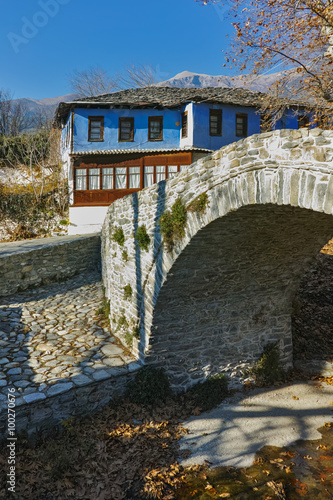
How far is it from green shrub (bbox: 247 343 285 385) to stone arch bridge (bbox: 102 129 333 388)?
0.18 metres

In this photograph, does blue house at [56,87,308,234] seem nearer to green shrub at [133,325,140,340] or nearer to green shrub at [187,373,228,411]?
green shrub at [133,325,140,340]

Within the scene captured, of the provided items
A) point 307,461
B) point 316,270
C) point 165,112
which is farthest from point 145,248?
point 165,112

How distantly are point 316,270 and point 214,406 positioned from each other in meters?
7.25

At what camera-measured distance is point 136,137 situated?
58.0 ft

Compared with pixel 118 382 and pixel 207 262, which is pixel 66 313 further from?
pixel 207 262

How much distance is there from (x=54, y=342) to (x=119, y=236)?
9.68 ft

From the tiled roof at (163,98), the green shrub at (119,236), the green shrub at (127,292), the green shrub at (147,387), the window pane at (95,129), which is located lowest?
the green shrub at (147,387)

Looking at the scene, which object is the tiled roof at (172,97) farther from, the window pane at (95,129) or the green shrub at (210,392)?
the green shrub at (210,392)

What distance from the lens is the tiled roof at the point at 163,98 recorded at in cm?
1697

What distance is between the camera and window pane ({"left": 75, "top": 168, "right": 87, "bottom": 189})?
16500mm

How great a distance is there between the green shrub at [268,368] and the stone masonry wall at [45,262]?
6863 mm

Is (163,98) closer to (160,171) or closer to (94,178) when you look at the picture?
(160,171)

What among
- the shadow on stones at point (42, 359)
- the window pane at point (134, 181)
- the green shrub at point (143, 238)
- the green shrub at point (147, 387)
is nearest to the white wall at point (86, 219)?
the window pane at point (134, 181)

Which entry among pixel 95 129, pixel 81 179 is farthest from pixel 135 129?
pixel 81 179
